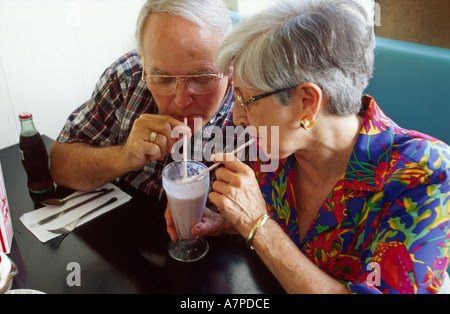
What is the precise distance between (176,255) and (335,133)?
616 mm

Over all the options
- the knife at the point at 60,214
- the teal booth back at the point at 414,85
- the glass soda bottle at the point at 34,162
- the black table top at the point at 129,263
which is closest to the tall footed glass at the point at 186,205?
the black table top at the point at 129,263

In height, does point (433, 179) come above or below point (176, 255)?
above

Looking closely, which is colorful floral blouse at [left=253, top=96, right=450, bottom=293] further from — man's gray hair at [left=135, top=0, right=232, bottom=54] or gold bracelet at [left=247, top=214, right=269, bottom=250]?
man's gray hair at [left=135, top=0, right=232, bottom=54]

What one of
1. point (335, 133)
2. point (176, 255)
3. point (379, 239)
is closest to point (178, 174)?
point (176, 255)

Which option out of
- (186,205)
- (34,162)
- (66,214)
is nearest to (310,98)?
(186,205)

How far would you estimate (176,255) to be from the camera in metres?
1.19

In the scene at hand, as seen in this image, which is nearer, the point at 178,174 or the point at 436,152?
the point at 436,152

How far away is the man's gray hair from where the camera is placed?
1.29m

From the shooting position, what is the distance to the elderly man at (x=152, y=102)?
1.30 meters

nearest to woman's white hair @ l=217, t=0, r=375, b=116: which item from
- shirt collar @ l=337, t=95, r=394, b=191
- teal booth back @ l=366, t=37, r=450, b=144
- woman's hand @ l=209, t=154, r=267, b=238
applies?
shirt collar @ l=337, t=95, r=394, b=191

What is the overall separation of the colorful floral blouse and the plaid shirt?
22.4 inches

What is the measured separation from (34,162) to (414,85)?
1556mm
